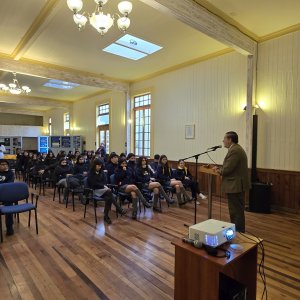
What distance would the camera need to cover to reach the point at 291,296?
2.21m

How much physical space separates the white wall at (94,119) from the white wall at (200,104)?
5.49 ft

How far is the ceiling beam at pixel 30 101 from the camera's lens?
11570 mm

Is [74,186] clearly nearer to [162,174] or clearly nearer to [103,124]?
[162,174]

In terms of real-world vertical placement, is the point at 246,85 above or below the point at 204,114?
above

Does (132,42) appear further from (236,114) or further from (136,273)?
(136,273)

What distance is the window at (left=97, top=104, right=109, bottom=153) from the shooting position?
10.5 meters

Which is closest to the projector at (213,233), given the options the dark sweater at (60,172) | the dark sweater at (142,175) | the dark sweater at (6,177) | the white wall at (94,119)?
the dark sweater at (142,175)

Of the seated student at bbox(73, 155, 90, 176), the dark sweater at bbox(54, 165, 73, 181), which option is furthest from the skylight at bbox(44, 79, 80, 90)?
the seated student at bbox(73, 155, 90, 176)

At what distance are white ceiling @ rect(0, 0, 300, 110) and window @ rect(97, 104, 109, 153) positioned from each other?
10.2ft

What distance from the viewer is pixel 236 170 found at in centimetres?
339

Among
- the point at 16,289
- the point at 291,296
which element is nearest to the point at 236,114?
the point at 291,296

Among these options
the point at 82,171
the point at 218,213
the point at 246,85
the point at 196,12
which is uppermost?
the point at 196,12

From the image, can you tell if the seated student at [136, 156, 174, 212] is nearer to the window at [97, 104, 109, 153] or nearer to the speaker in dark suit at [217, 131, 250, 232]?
the speaker in dark suit at [217, 131, 250, 232]

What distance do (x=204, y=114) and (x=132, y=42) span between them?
263cm
